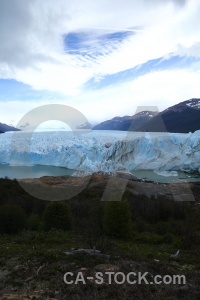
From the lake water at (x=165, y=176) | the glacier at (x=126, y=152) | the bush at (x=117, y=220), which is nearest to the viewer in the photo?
the bush at (x=117, y=220)

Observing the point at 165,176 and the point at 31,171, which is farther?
the point at 31,171

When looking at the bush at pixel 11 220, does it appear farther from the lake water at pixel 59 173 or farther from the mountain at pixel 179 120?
the mountain at pixel 179 120

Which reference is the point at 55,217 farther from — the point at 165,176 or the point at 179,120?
the point at 179,120

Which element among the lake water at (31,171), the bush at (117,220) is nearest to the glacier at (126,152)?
the lake water at (31,171)

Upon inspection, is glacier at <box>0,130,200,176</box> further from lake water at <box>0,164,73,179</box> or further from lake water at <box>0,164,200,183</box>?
lake water at <box>0,164,73,179</box>

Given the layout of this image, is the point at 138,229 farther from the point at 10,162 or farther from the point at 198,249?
the point at 10,162

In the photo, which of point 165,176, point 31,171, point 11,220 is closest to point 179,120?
point 165,176

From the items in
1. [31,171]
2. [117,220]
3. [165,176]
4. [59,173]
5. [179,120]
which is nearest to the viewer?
[117,220]
